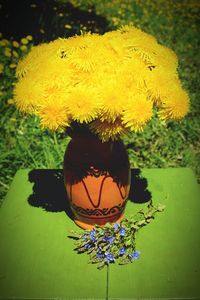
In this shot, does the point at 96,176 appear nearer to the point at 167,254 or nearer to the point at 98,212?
the point at 98,212

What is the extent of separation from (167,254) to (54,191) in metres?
0.71

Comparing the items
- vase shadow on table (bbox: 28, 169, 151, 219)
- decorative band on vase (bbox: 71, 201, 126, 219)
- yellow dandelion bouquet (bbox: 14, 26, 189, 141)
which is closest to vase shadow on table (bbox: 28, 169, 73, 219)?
vase shadow on table (bbox: 28, 169, 151, 219)

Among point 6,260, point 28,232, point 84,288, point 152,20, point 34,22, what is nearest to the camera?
point 84,288

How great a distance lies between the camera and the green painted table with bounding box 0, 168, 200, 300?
1375 mm

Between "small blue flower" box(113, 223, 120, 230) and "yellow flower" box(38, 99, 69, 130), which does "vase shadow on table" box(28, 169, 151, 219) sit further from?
"yellow flower" box(38, 99, 69, 130)

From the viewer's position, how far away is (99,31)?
165 inches

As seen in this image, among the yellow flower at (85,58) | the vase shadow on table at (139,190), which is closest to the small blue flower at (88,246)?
the vase shadow on table at (139,190)

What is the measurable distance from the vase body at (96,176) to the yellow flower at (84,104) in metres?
0.25

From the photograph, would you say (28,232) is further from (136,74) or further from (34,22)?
(34,22)

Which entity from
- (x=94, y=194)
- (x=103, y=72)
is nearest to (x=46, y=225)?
(x=94, y=194)

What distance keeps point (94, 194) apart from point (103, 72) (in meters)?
0.51

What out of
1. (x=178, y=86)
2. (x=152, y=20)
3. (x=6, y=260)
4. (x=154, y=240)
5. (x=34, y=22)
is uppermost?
(x=152, y=20)

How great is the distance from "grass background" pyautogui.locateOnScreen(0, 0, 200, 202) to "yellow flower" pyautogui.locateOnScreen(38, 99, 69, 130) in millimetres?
566

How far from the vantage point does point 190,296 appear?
1335 mm
